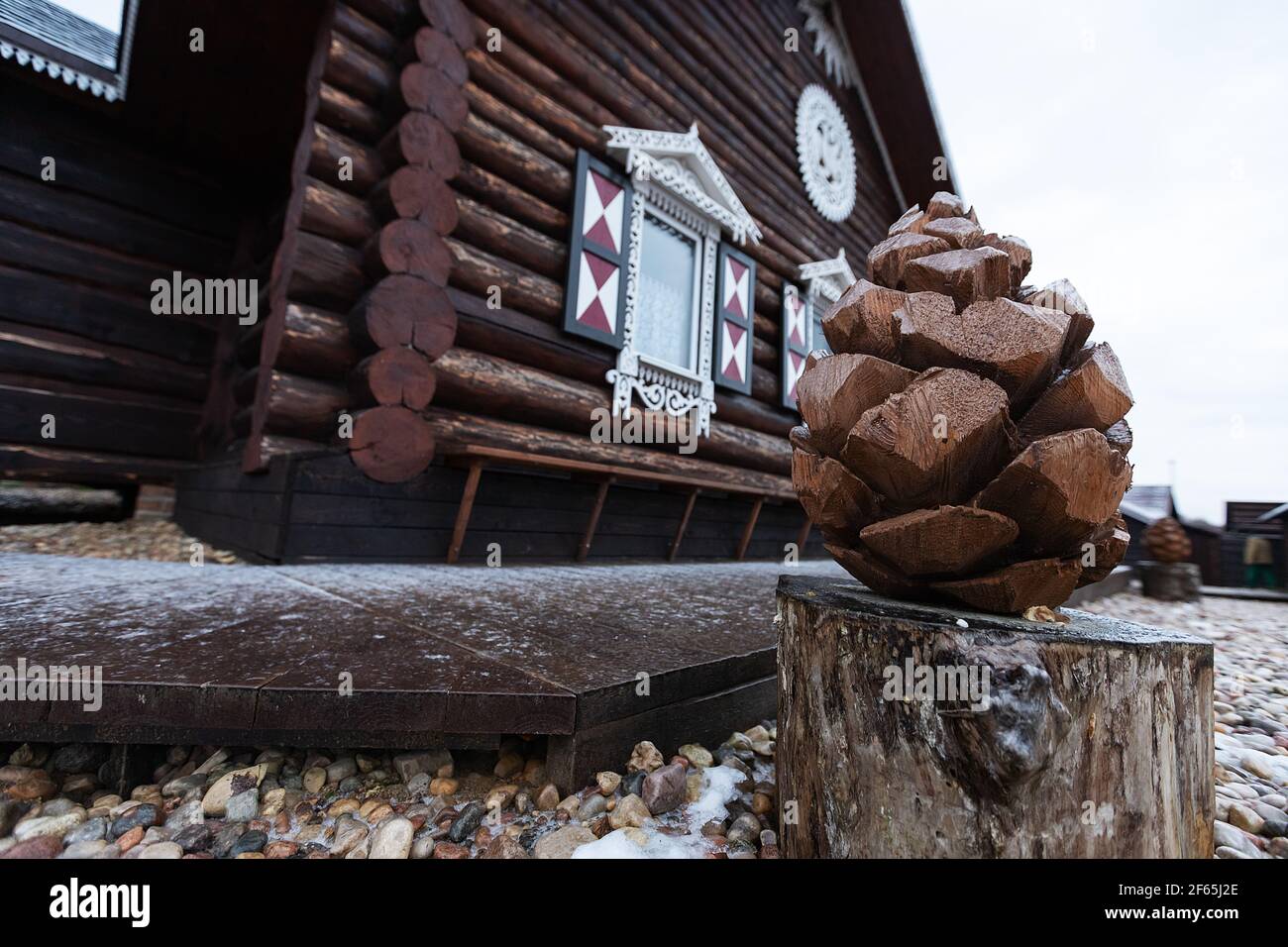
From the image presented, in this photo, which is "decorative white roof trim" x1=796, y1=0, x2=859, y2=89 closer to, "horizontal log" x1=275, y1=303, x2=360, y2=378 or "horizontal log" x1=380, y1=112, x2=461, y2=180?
"horizontal log" x1=380, y1=112, x2=461, y2=180

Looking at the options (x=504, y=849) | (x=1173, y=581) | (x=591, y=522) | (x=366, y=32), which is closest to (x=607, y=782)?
(x=504, y=849)

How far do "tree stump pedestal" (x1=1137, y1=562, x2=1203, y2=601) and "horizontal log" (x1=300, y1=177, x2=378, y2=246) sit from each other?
26.6 ft

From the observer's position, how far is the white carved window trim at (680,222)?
4344 mm

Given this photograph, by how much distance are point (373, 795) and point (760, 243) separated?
19.3ft

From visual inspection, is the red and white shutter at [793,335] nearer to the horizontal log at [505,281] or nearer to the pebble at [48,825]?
the horizontal log at [505,281]

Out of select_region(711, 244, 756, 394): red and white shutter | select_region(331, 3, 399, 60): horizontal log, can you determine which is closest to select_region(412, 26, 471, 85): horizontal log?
select_region(331, 3, 399, 60): horizontal log

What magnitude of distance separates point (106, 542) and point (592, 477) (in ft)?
10.4

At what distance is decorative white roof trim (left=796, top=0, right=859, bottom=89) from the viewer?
7.19 metres

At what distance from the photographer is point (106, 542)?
3.80 metres

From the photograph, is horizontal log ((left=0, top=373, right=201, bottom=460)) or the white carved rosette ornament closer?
horizontal log ((left=0, top=373, right=201, bottom=460))

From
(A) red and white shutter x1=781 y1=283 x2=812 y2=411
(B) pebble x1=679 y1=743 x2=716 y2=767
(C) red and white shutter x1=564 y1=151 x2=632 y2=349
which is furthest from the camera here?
(A) red and white shutter x1=781 y1=283 x2=812 y2=411

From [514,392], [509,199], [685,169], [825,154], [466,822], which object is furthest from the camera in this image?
[825,154]

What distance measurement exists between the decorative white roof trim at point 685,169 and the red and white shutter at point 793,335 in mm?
923

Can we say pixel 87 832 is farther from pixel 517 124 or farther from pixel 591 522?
pixel 517 124
